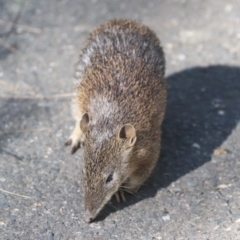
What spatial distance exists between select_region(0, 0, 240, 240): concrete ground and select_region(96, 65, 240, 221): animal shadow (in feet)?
0.04

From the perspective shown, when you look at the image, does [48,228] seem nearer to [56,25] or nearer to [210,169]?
[210,169]

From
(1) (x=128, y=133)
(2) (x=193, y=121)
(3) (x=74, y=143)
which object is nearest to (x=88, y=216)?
(1) (x=128, y=133)

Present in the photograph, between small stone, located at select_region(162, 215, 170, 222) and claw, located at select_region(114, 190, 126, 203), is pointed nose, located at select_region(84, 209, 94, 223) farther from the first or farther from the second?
small stone, located at select_region(162, 215, 170, 222)

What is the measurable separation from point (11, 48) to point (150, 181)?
342cm

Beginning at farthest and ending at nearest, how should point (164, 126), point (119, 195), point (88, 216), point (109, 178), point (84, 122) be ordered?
point (164, 126) → point (119, 195) → point (84, 122) → point (109, 178) → point (88, 216)

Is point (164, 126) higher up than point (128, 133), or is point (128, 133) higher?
point (128, 133)

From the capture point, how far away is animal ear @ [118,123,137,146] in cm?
545

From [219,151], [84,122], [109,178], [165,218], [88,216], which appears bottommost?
[219,151]

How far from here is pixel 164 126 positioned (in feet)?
23.0

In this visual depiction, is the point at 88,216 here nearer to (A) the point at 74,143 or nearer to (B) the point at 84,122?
(B) the point at 84,122

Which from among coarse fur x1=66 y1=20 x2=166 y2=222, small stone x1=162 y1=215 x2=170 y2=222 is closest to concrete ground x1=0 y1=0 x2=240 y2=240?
small stone x1=162 y1=215 x2=170 y2=222

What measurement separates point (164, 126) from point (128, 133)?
155 cm

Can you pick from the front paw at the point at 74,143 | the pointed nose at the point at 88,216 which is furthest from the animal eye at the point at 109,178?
the front paw at the point at 74,143

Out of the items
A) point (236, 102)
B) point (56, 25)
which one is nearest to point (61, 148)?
point (236, 102)
